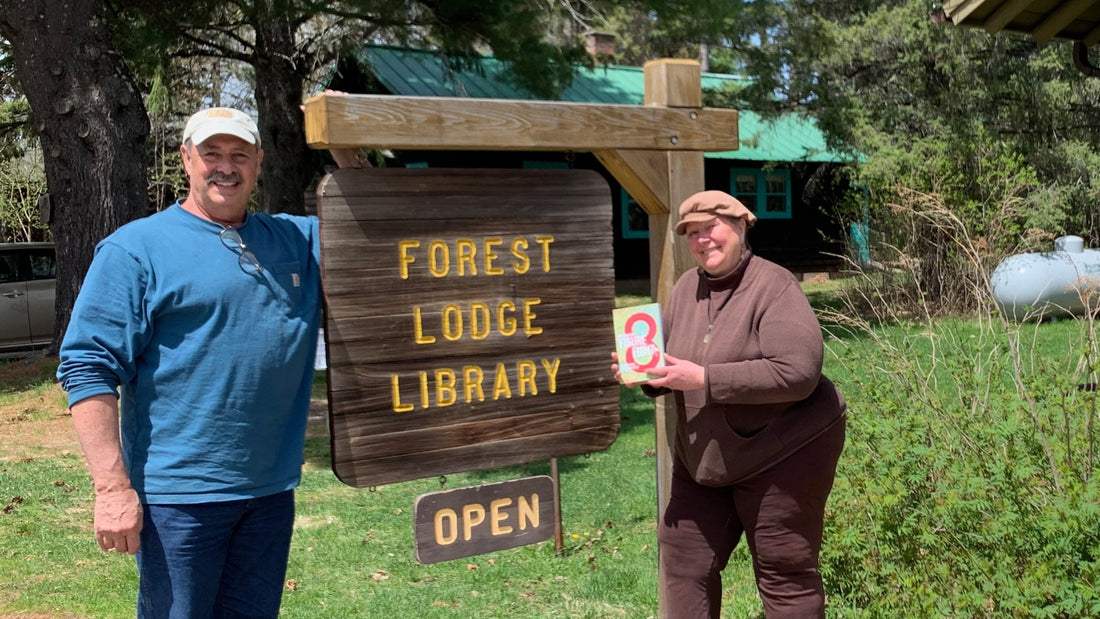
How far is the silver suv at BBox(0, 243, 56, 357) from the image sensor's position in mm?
13734

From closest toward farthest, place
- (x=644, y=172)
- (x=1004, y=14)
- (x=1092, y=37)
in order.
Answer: (x=644, y=172)
(x=1004, y=14)
(x=1092, y=37)

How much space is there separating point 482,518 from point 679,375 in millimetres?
838

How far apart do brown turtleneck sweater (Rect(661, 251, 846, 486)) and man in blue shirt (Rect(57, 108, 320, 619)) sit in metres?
1.24

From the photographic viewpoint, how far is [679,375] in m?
3.00

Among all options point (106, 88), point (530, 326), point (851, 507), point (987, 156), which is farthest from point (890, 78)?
point (530, 326)

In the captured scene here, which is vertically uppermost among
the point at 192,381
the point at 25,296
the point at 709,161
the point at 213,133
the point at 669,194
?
the point at 709,161

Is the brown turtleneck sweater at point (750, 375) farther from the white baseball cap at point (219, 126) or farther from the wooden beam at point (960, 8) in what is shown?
the wooden beam at point (960, 8)

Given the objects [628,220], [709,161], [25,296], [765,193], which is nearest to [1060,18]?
[25,296]

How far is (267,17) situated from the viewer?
10.2 meters

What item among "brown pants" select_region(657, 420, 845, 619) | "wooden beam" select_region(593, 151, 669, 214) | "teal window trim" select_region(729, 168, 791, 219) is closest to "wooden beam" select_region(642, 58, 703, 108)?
"wooden beam" select_region(593, 151, 669, 214)

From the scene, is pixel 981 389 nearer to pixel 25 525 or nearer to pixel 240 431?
pixel 240 431

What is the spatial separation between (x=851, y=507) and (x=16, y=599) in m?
3.87

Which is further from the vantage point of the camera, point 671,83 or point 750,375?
point 671,83

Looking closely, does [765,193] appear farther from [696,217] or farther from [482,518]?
[482,518]
